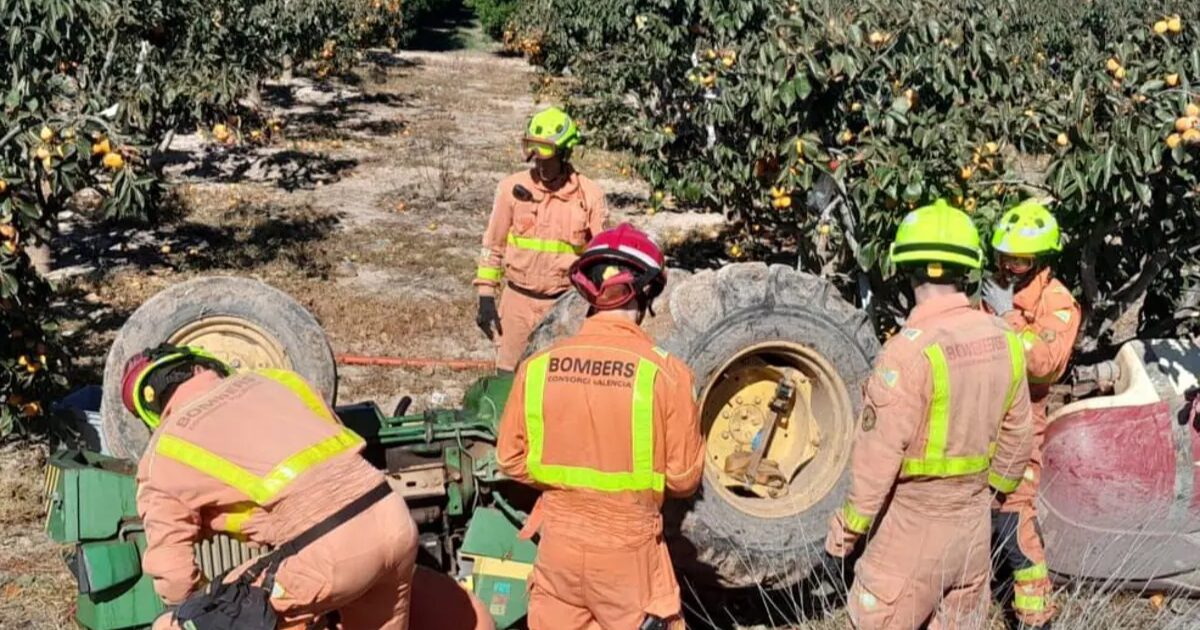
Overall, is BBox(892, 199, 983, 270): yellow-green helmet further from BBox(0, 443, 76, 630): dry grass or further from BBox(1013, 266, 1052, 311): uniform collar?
BBox(0, 443, 76, 630): dry grass

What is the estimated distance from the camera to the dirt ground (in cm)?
550

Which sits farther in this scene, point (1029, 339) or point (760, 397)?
point (760, 397)

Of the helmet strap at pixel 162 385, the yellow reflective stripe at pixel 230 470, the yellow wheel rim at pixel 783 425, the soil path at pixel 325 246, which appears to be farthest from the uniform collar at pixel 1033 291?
the soil path at pixel 325 246

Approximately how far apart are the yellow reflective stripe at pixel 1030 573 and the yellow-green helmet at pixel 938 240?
1465 millimetres

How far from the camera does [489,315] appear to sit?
618cm

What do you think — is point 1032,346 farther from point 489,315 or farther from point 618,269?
point 489,315

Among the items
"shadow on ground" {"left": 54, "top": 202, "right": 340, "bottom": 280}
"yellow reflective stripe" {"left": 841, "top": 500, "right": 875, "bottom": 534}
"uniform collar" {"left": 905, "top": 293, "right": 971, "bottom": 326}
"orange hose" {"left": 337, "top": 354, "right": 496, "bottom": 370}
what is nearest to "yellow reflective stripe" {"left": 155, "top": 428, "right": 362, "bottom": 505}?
"yellow reflective stripe" {"left": 841, "top": 500, "right": 875, "bottom": 534}

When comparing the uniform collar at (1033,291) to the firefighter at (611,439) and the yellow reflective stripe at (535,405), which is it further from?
the yellow reflective stripe at (535,405)

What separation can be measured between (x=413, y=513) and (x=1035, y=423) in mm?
2659

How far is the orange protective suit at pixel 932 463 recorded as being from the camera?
361 cm

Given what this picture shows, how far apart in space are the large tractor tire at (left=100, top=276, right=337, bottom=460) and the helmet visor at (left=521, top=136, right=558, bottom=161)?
1.54 metres

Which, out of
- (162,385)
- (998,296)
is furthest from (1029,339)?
(162,385)

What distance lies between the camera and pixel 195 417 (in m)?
3.16

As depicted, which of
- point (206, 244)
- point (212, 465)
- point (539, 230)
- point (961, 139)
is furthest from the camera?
point (206, 244)
